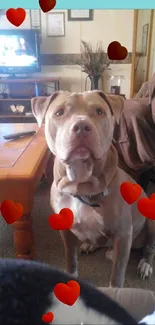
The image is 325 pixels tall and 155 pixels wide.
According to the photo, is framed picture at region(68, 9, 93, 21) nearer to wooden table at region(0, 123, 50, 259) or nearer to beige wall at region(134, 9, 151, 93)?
beige wall at region(134, 9, 151, 93)

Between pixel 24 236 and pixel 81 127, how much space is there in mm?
482

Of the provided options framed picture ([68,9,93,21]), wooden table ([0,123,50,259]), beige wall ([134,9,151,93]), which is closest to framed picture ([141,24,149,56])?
beige wall ([134,9,151,93])

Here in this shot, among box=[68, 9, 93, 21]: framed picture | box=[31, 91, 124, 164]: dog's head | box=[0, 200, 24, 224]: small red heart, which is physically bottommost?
box=[0, 200, 24, 224]: small red heart

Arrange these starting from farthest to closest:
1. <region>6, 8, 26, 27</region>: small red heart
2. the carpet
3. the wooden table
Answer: the carpet < the wooden table < <region>6, 8, 26, 27</region>: small red heart

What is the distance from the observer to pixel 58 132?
0.62 metres

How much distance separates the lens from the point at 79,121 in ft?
1.80

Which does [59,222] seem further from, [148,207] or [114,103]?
[114,103]

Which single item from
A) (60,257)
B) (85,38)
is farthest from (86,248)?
(85,38)

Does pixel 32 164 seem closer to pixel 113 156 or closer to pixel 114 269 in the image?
pixel 113 156

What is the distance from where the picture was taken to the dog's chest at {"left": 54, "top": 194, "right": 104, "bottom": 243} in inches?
30.3

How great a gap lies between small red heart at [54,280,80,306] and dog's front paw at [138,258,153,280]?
1.88ft

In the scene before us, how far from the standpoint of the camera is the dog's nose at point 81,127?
0.54 metres

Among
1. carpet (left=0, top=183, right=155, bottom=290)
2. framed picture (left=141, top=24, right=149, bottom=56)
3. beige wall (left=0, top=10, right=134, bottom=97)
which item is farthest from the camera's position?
beige wall (left=0, top=10, right=134, bottom=97)

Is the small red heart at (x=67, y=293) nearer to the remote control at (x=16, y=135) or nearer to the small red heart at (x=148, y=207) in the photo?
the small red heart at (x=148, y=207)
